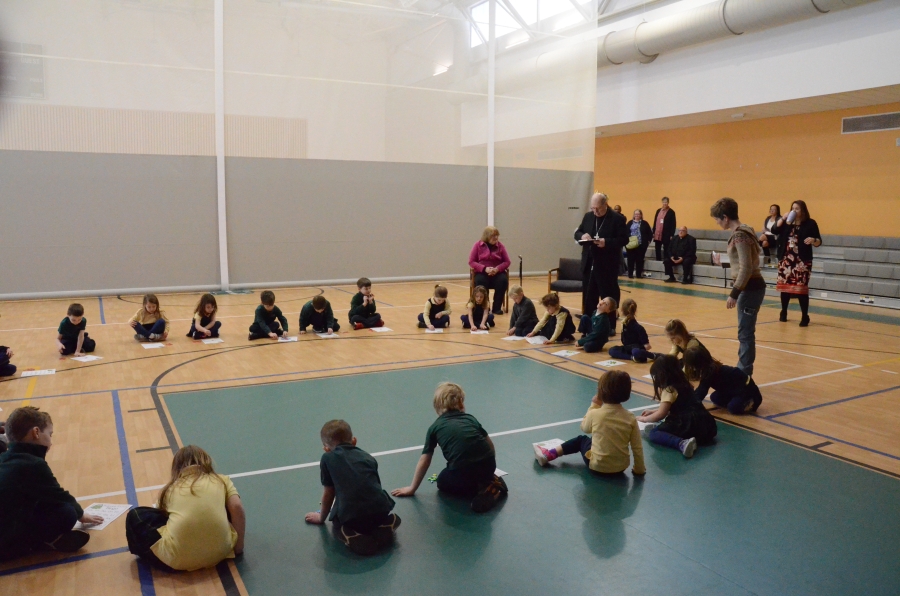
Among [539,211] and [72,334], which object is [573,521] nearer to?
[72,334]

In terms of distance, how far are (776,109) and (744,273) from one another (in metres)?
10.8

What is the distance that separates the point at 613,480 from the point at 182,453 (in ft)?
8.84

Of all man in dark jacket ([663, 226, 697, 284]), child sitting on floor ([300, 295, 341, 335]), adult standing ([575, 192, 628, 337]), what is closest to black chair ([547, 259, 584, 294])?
adult standing ([575, 192, 628, 337])

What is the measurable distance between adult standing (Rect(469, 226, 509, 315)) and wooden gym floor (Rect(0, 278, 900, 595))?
2.20m

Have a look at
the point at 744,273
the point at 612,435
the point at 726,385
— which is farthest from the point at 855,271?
the point at 612,435

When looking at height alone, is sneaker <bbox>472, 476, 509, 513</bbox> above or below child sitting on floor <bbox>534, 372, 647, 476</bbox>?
below

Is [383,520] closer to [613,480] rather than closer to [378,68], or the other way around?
[613,480]

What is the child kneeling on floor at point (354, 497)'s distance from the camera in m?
3.66

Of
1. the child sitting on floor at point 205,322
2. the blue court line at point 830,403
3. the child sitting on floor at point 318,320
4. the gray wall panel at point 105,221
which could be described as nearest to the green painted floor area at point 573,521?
the blue court line at point 830,403

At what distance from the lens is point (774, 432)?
18.6 ft

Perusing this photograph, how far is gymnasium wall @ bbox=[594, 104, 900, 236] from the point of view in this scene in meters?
14.7

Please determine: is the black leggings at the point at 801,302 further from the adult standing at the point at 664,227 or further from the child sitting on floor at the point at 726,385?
the adult standing at the point at 664,227

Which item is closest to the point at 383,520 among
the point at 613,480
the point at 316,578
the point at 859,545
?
the point at 316,578

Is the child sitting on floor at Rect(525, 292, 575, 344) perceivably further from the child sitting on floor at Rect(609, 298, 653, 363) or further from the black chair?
the black chair
